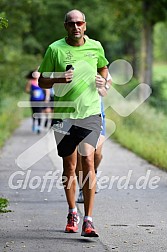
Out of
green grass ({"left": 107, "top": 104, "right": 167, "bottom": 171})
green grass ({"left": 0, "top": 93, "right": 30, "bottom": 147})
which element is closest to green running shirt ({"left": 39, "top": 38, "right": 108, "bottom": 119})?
green grass ({"left": 107, "top": 104, "right": 167, "bottom": 171})

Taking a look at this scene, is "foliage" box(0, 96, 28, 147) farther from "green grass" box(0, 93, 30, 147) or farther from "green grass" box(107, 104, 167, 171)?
"green grass" box(107, 104, 167, 171)

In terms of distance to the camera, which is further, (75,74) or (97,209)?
(97,209)

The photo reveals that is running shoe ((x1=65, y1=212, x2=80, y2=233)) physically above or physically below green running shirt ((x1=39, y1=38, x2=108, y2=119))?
below

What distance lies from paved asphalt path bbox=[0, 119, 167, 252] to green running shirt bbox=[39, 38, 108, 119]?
1.22 metres

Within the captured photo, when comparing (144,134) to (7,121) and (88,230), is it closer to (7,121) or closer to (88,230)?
(7,121)

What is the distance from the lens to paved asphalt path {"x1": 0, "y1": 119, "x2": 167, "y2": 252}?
812 cm

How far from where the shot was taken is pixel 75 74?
28.1 ft

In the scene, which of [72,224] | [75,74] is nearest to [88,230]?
[72,224]

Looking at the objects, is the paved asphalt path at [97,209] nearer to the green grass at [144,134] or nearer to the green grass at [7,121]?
the green grass at [144,134]

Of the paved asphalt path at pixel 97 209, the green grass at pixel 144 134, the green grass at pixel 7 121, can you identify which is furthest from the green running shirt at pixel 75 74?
the green grass at pixel 7 121

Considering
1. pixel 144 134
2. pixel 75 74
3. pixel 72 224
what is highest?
pixel 75 74

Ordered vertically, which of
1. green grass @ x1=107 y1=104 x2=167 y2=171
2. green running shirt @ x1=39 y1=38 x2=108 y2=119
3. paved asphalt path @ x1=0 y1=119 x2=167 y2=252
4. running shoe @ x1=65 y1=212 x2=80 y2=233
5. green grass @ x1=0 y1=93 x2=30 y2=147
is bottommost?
green grass @ x1=0 y1=93 x2=30 y2=147

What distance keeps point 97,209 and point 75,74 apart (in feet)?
7.66

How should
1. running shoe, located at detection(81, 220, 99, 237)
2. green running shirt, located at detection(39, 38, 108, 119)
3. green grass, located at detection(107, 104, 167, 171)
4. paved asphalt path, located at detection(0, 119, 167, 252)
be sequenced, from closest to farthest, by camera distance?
paved asphalt path, located at detection(0, 119, 167, 252)
running shoe, located at detection(81, 220, 99, 237)
green running shirt, located at detection(39, 38, 108, 119)
green grass, located at detection(107, 104, 167, 171)
